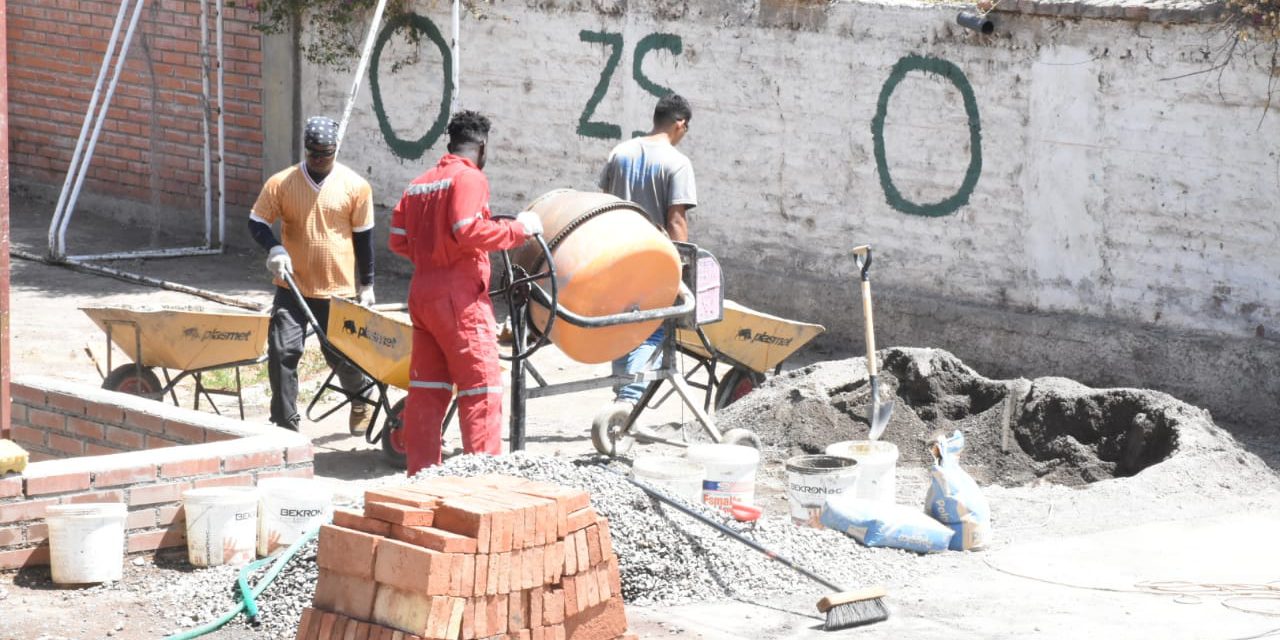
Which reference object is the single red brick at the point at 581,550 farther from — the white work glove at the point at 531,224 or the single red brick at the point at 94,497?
the white work glove at the point at 531,224

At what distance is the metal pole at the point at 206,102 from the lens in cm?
1323

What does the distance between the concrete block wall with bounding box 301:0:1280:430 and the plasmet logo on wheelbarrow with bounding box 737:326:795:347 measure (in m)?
1.89

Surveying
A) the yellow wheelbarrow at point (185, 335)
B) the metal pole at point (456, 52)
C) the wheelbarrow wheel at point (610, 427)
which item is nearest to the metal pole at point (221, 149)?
the metal pole at point (456, 52)

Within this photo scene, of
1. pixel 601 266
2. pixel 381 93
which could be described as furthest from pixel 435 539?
pixel 381 93

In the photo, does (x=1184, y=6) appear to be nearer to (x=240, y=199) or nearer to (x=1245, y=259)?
(x=1245, y=259)

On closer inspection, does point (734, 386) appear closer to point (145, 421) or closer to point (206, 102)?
point (145, 421)

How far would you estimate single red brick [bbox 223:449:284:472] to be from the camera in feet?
20.7

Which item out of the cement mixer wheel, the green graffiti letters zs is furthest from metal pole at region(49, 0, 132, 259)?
the cement mixer wheel

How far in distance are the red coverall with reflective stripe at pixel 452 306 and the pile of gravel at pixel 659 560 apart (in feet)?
2.40

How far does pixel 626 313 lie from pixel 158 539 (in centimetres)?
234

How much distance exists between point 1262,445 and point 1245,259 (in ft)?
3.72

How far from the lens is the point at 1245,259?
360 inches

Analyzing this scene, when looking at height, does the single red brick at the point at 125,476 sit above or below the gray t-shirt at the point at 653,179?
below

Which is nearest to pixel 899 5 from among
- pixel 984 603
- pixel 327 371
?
pixel 327 371
